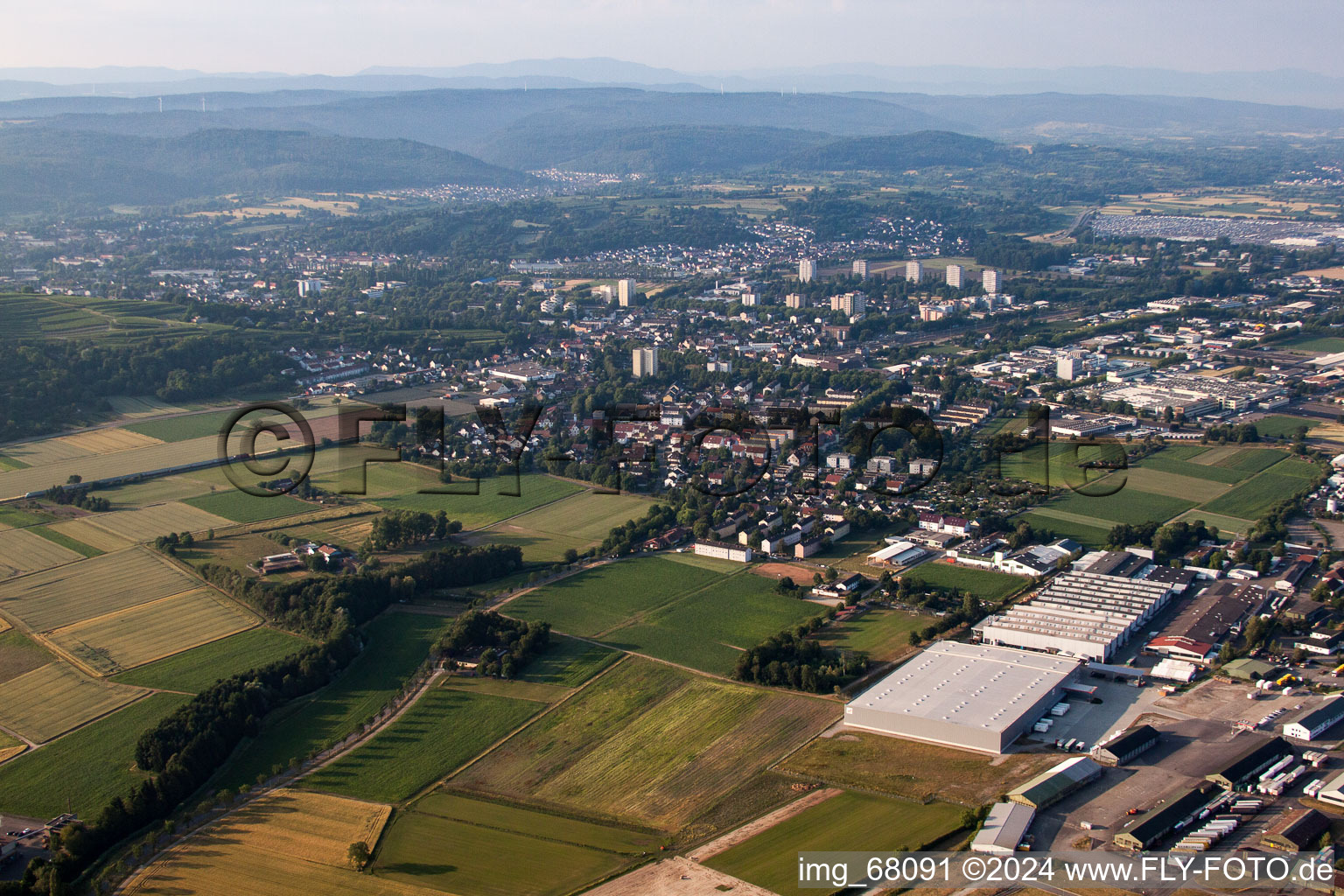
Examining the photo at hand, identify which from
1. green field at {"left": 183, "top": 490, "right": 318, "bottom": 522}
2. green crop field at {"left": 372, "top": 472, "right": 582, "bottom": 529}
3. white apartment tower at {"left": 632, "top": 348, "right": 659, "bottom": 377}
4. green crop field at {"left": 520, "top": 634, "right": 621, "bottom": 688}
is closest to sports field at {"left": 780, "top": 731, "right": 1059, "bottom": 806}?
green crop field at {"left": 520, "top": 634, "right": 621, "bottom": 688}

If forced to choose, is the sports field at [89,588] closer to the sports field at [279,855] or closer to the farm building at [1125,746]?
the sports field at [279,855]

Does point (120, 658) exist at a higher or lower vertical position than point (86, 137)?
lower

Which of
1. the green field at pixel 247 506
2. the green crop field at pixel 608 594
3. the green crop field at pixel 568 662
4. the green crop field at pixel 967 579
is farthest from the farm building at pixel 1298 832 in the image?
the green field at pixel 247 506

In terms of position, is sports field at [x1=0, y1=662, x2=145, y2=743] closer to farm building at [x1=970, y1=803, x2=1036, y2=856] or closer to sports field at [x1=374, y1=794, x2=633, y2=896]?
sports field at [x1=374, y1=794, x2=633, y2=896]

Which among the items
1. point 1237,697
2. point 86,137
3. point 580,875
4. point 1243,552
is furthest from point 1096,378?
point 86,137

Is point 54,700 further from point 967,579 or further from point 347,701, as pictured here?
point 967,579

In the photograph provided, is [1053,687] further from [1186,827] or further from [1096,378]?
[1096,378]
